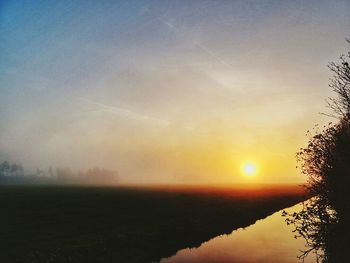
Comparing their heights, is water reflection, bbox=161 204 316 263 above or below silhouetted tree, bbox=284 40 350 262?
below

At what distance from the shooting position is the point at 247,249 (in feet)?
128

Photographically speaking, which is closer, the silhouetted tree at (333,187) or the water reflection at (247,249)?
the silhouetted tree at (333,187)

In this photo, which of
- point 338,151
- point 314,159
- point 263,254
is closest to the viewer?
point 338,151

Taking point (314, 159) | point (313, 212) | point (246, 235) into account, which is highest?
point (314, 159)

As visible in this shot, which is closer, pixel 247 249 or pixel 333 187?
pixel 333 187

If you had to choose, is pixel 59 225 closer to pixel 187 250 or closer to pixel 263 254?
pixel 187 250

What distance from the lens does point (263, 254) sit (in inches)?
1404

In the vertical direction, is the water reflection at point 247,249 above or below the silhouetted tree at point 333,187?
below

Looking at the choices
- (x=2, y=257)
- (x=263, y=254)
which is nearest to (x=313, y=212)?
(x=263, y=254)

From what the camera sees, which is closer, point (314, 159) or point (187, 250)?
point (314, 159)

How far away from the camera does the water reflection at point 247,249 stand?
3369cm

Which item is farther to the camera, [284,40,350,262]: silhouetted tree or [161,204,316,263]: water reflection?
[161,204,316,263]: water reflection

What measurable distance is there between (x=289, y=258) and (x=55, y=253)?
2166 cm

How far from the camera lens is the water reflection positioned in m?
33.7
